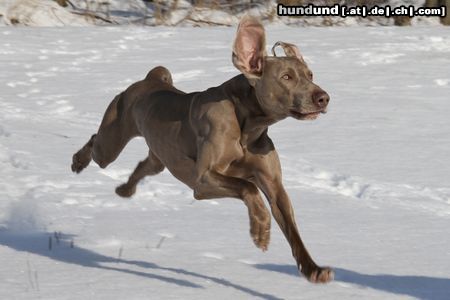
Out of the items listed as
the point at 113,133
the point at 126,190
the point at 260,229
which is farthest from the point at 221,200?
the point at 260,229

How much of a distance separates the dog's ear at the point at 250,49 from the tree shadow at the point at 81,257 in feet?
3.63

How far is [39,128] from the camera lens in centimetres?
979

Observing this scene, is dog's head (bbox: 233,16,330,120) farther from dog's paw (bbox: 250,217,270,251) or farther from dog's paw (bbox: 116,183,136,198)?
dog's paw (bbox: 116,183,136,198)

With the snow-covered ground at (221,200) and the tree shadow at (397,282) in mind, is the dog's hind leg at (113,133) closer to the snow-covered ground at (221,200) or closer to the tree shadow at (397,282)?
the snow-covered ground at (221,200)

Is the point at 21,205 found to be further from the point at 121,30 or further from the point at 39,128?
the point at 121,30

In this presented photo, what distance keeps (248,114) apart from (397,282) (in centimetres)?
129

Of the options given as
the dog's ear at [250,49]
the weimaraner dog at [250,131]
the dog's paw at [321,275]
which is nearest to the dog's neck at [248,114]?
the weimaraner dog at [250,131]

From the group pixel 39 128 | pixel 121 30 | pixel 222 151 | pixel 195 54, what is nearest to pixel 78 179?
pixel 39 128

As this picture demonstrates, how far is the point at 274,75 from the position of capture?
4633mm

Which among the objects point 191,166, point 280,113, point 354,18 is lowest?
point 354,18

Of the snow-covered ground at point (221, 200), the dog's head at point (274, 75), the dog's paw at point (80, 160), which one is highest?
the dog's head at point (274, 75)

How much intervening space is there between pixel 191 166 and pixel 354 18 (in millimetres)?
14453

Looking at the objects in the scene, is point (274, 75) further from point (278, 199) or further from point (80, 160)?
point (80, 160)

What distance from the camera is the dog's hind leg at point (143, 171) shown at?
6211mm
